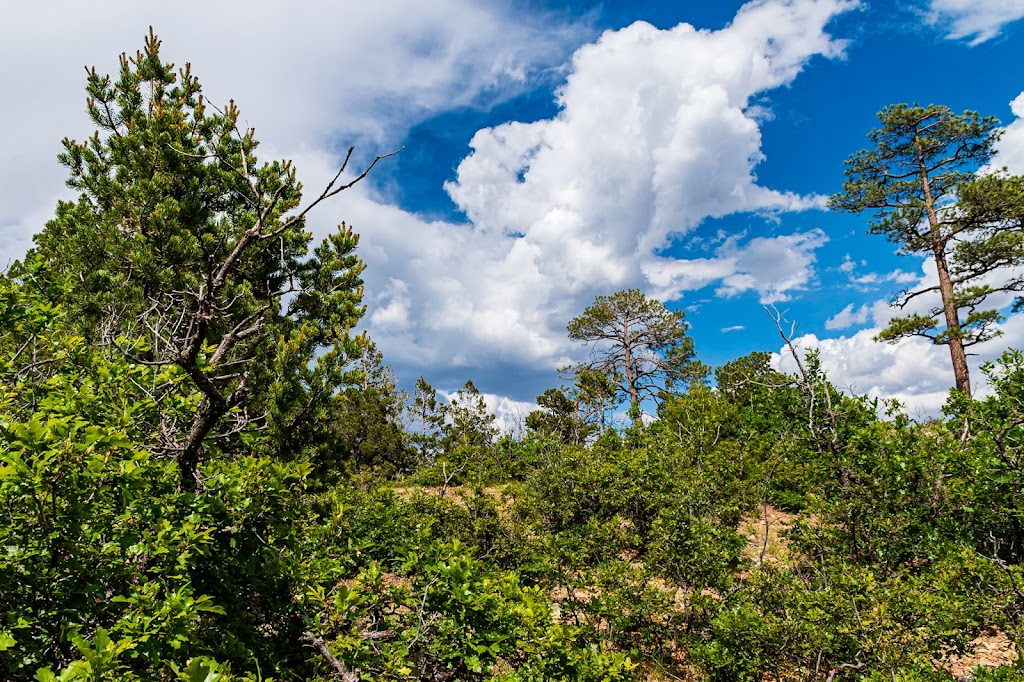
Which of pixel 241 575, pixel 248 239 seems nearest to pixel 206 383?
pixel 248 239

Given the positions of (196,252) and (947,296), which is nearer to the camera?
(196,252)

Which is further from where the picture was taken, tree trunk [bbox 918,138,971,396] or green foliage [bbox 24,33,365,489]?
tree trunk [bbox 918,138,971,396]

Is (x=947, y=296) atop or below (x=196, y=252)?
atop

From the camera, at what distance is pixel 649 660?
22.2 feet

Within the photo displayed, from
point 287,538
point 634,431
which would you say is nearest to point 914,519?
point 287,538

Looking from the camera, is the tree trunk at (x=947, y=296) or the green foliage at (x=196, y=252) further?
the tree trunk at (x=947, y=296)

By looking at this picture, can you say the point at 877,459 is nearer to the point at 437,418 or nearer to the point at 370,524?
the point at 370,524

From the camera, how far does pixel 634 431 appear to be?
17.7 meters

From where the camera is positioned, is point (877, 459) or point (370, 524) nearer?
point (877, 459)

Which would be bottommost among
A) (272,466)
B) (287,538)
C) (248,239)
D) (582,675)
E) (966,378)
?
(582,675)

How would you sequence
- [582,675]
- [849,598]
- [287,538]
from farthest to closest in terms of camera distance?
[849,598] < [582,675] < [287,538]

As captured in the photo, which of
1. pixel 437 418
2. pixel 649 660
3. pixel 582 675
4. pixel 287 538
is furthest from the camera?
pixel 437 418

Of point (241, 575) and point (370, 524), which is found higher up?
point (370, 524)

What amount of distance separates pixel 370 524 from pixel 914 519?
9311 millimetres
